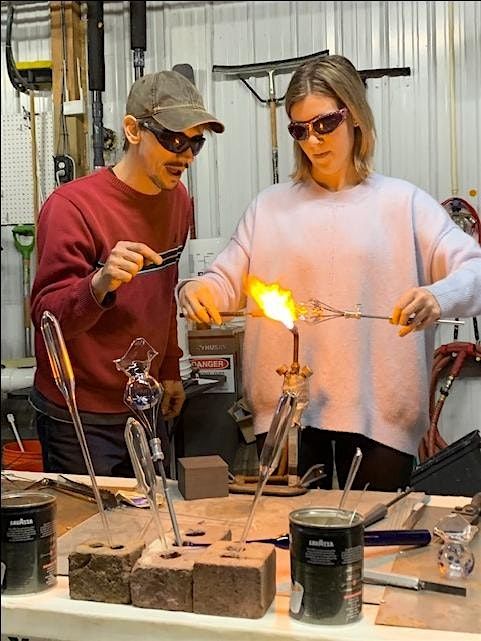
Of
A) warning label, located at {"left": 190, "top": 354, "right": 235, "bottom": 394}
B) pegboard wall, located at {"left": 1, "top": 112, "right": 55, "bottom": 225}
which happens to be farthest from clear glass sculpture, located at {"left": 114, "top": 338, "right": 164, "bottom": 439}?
warning label, located at {"left": 190, "top": 354, "right": 235, "bottom": 394}

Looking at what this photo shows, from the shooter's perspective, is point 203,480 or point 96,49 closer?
point 203,480

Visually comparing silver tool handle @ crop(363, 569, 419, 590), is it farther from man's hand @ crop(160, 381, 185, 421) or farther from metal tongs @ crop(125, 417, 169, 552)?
man's hand @ crop(160, 381, 185, 421)

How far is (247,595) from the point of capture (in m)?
0.88

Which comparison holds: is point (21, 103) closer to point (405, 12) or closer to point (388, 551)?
point (405, 12)

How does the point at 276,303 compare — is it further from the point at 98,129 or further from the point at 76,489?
the point at 98,129

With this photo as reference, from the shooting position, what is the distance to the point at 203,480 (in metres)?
1.35

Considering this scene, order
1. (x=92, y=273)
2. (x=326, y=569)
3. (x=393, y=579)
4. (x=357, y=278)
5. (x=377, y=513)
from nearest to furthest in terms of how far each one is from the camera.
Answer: (x=326, y=569) → (x=393, y=579) → (x=377, y=513) → (x=92, y=273) → (x=357, y=278)

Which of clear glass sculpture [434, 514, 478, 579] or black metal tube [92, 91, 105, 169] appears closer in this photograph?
clear glass sculpture [434, 514, 478, 579]

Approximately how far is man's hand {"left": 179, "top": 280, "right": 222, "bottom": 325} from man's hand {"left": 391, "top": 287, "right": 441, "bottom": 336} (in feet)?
1.12

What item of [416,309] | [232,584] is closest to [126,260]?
[416,309]

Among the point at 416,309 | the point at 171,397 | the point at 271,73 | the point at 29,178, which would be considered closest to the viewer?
the point at 416,309

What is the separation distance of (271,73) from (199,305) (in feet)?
5.47

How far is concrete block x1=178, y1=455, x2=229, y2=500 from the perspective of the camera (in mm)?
1346

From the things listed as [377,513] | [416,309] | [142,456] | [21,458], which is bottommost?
[21,458]
